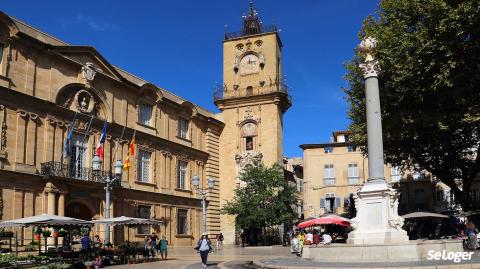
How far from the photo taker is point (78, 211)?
29.7m

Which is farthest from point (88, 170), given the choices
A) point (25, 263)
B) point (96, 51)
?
point (25, 263)

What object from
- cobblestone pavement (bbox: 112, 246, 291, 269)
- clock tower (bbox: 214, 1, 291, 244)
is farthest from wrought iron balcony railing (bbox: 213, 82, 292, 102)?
cobblestone pavement (bbox: 112, 246, 291, 269)

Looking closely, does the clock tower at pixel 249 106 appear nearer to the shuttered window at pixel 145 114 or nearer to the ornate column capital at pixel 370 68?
the shuttered window at pixel 145 114

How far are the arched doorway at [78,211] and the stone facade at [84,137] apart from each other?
0.06m

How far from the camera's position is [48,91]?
2858 cm

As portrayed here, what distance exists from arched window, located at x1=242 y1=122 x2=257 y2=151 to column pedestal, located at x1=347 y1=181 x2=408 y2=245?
92.4 feet

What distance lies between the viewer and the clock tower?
4400cm

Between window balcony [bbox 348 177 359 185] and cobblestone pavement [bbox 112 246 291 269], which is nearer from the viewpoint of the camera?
cobblestone pavement [bbox 112 246 291 269]

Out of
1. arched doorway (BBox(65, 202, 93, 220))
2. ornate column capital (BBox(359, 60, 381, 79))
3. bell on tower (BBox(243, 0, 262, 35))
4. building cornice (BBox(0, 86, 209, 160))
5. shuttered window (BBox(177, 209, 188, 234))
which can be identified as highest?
bell on tower (BBox(243, 0, 262, 35))

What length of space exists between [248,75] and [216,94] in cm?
327

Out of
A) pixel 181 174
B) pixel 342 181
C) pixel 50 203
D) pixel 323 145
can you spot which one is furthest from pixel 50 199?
pixel 342 181

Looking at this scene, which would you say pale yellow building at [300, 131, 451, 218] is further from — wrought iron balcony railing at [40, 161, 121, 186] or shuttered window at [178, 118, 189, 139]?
wrought iron balcony railing at [40, 161, 121, 186]

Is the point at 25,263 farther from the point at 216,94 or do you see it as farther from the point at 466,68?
the point at 216,94

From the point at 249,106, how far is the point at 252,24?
29.0 feet
